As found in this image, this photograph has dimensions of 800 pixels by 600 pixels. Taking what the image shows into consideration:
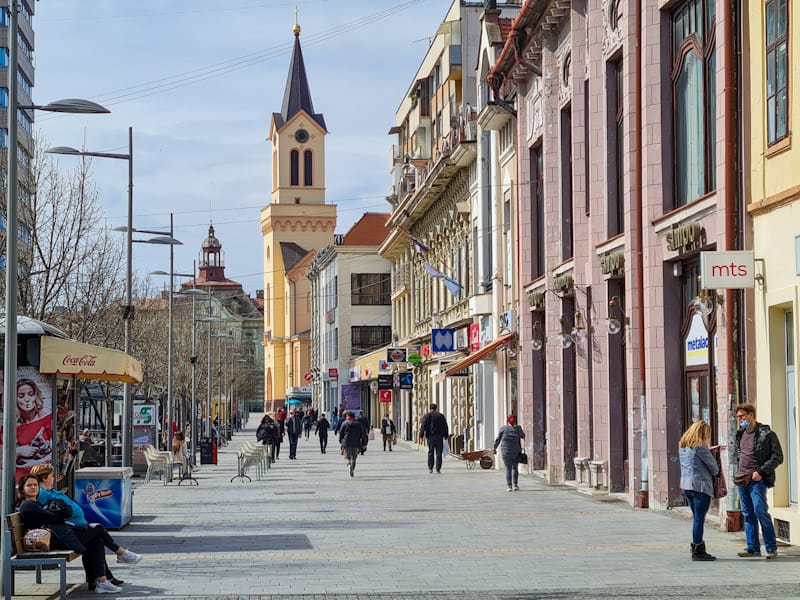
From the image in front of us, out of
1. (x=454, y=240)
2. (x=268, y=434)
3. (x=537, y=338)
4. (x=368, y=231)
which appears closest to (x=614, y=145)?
(x=537, y=338)

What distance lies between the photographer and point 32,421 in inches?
727

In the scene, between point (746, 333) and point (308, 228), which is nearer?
point (746, 333)

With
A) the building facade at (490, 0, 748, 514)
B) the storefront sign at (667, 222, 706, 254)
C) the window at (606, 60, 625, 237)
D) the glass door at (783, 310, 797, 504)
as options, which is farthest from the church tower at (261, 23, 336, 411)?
the glass door at (783, 310, 797, 504)

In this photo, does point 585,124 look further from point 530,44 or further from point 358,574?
point 358,574

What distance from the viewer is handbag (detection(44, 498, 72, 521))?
1429 centimetres

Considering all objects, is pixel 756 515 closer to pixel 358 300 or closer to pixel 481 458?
pixel 481 458

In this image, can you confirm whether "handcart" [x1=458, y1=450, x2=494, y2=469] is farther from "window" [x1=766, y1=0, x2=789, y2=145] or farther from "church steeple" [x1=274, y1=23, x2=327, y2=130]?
"church steeple" [x1=274, y1=23, x2=327, y2=130]

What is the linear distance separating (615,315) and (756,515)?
998 centimetres

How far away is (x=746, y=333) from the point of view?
18469 mm

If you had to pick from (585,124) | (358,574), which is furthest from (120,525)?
(585,124)

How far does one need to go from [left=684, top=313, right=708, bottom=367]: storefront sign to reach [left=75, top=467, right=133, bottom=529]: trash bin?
8639 mm

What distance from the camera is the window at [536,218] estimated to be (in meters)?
34.3

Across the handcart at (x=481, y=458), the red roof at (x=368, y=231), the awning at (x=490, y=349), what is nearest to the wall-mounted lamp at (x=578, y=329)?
the awning at (x=490, y=349)

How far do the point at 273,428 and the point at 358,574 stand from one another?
31180mm
